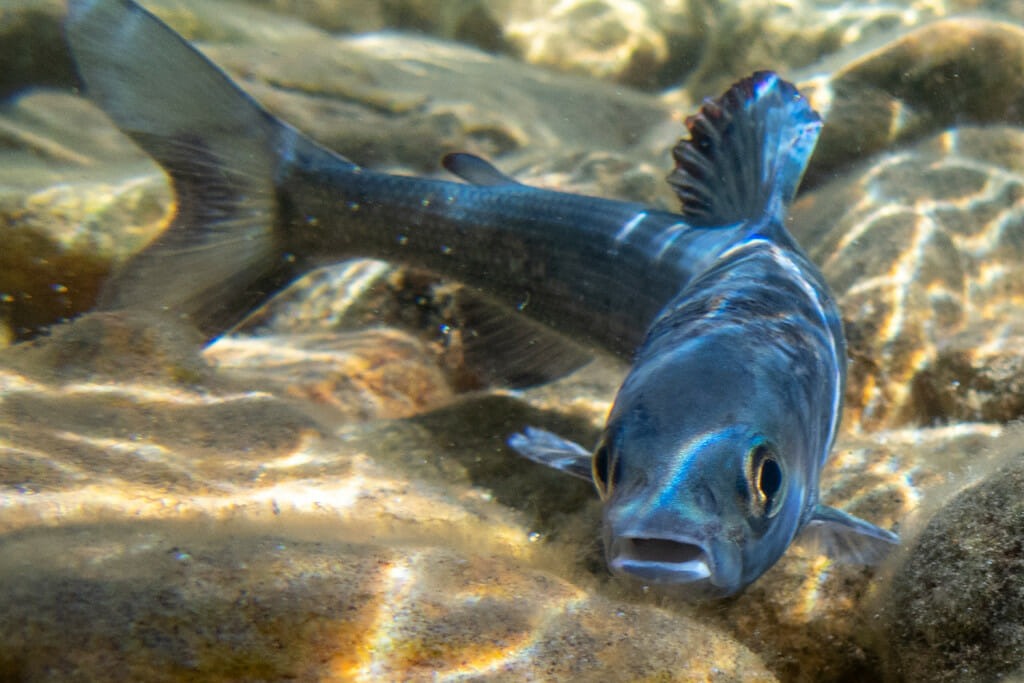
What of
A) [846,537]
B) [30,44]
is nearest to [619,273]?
[846,537]

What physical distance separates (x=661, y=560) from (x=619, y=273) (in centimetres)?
174

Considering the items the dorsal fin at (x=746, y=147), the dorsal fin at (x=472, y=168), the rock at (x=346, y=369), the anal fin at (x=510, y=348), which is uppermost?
the dorsal fin at (x=746, y=147)

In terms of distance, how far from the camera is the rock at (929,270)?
3.32 metres

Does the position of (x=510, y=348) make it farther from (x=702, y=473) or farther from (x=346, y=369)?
(x=702, y=473)

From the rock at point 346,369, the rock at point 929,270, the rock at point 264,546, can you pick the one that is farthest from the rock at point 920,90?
the rock at point 264,546

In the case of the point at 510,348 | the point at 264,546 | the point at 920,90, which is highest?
the point at 920,90

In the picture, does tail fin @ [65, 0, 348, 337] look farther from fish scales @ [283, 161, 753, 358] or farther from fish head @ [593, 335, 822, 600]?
fish head @ [593, 335, 822, 600]

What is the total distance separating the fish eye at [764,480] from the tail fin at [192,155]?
2.84m

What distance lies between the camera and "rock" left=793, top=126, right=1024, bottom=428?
10.9 ft

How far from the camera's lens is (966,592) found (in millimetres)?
1597

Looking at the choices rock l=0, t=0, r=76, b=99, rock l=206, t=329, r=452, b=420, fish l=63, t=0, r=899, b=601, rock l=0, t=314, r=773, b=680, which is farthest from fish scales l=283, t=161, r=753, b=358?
rock l=0, t=0, r=76, b=99

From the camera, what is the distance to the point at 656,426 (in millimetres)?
1637

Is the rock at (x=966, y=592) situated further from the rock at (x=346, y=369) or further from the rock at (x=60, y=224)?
the rock at (x=60, y=224)

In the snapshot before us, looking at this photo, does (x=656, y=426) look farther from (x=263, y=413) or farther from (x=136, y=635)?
(x=263, y=413)
